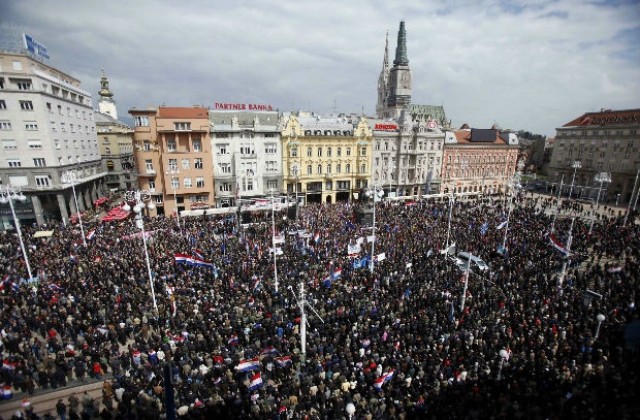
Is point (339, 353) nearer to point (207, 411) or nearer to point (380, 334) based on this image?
point (380, 334)

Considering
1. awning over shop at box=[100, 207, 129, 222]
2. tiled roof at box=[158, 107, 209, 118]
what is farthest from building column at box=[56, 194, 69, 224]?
tiled roof at box=[158, 107, 209, 118]

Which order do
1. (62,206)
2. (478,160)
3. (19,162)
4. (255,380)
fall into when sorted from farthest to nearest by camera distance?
1. (478,160)
2. (62,206)
3. (19,162)
4. (255,380)

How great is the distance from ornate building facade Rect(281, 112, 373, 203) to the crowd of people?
72.1 feet

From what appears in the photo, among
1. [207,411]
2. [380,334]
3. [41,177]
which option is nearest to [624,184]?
[380,334]

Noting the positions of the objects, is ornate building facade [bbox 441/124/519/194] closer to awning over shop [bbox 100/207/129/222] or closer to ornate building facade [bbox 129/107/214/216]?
ornate building facade [bbox 129/107/214/216]

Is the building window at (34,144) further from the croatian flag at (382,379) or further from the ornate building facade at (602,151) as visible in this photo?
the ornate building facade at (602,151)

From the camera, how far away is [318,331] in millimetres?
17266

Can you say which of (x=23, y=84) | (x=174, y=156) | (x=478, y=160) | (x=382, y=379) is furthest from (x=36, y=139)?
(x=478, y=160)

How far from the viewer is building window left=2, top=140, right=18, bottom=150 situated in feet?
116

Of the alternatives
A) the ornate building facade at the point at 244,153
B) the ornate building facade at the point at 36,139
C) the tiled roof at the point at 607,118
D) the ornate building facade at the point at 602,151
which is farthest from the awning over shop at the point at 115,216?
the tiled roof at the point at 607,118

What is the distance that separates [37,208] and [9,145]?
7.35m

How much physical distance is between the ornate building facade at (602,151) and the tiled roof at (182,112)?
58.7m

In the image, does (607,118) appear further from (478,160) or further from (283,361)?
(283,361)

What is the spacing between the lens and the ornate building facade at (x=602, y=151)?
56281mm
